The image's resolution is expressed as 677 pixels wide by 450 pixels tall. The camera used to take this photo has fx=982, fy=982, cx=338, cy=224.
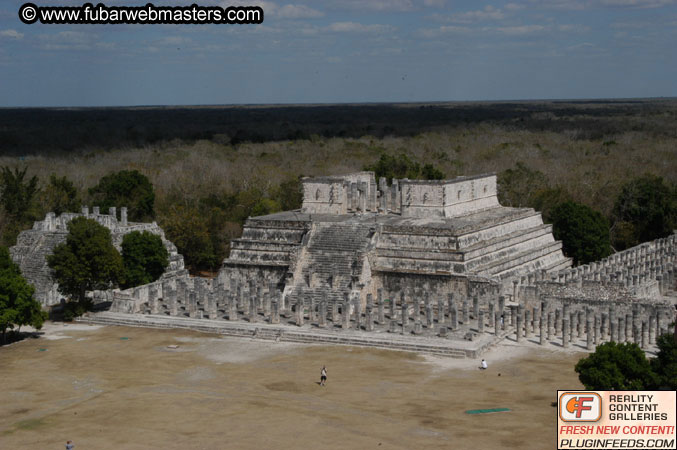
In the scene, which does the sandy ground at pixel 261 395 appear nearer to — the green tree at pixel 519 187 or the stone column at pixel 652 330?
the stone column at pixel 652 330

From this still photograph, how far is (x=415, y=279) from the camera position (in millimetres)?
38594

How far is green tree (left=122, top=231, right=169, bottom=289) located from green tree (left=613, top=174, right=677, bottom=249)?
2576cm

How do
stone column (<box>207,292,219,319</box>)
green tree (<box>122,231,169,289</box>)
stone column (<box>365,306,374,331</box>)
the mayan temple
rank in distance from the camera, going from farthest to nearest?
green tree (<box>122,231,169,289</box>) < the mayan temple < stone column (<box>207,292,219,319</box>) < stone column (<box>365,306,374,331</box>)

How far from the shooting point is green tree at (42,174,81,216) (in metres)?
55.1

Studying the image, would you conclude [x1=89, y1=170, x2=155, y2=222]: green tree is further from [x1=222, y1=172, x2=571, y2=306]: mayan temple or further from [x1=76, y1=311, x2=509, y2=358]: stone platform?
[x1=76, y1=311, x2=509, y2=358]: stone platform

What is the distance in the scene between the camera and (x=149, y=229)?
146 feet

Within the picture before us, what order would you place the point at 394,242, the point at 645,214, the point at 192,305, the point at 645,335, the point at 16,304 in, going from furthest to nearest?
the point at 645,214 < the point at 394,242 < the point at 192,305 < the point at 16,304 < the point at 645,335

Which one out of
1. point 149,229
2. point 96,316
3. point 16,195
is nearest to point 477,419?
point 96,316

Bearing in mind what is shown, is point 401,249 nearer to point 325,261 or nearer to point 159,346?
point 325,261

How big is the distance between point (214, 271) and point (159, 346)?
16.9 meters

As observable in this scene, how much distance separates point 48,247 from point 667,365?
2773 cm

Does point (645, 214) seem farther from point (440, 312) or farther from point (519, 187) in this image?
point (440, 312)

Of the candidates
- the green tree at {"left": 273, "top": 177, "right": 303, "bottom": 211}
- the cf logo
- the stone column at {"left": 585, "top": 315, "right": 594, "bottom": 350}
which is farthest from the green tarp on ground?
the green tree at {"left": 273, "top": 177, "right": 303, "bottom": 211}

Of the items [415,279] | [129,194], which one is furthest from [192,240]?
[415,279]
